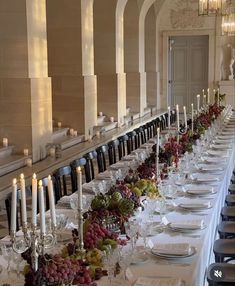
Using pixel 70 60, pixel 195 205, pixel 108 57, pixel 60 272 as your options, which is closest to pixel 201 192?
pixel 195 205

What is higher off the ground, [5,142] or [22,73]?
[22,73]

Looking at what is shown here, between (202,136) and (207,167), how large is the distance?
1975 mm

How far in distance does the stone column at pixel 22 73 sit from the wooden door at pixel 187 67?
40.9ft

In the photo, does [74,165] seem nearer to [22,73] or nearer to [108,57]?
[22,73]

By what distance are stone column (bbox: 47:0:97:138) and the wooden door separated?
31.3 ft

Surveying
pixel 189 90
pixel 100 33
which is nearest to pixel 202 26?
pixel 189 90

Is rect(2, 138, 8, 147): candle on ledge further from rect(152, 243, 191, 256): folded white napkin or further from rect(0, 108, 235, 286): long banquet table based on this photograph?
rect(152, 243, 191, 256): folded white napkin

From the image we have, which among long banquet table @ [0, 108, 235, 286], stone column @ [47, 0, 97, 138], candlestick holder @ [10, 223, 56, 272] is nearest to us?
candlestick holder @ [10, 223, 56, 272]

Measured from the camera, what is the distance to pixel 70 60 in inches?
489

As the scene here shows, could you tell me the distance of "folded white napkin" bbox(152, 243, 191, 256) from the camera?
3551 mm

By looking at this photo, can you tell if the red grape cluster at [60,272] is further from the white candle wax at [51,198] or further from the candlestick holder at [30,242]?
the white candle wax at [51,198]

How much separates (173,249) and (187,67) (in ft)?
61.1

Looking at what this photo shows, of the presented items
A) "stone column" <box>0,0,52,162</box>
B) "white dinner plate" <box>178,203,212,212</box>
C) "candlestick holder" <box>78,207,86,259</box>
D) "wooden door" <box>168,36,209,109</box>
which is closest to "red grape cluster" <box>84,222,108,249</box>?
"candlestick holder" <box>78,207,86,259</box>

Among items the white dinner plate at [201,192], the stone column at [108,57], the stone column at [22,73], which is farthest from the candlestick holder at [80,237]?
the stone column at [108,57]
